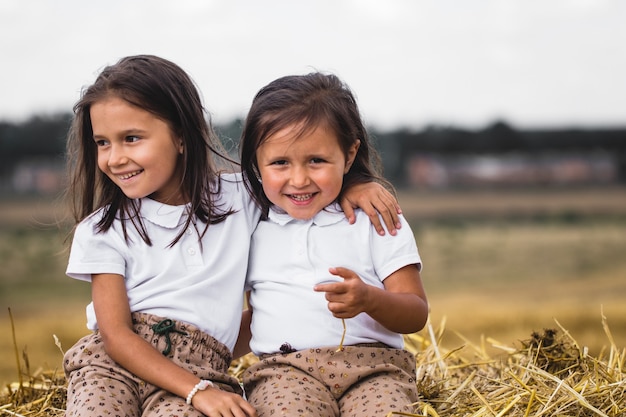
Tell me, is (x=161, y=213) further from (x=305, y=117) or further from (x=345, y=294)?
(x=345, y=294)

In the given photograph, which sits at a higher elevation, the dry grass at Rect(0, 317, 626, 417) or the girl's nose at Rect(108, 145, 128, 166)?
the girl's nose at Rect(108, 145, 128, 166)

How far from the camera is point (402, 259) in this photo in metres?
2.83

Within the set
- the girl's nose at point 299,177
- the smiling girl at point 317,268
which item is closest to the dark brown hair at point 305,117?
the smiling girl at point 317,268

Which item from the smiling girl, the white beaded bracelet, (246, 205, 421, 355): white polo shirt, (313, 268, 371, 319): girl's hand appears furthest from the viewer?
(246, 205, 421, 355): white polo shirt

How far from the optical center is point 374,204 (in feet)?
9.58

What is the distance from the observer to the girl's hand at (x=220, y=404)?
2525 mm

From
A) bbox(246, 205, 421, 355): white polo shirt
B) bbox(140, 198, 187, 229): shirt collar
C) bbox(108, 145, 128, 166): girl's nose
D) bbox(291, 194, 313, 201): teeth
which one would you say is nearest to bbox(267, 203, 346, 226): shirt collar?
bbox(246, 205, 421, 355): white polo shirt

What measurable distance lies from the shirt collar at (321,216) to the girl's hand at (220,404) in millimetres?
677

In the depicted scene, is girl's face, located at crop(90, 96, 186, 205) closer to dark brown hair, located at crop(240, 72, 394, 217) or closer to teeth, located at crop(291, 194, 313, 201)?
dark brown hair, located at crop(240, 72, 394, 217)

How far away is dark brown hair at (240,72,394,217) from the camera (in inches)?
111

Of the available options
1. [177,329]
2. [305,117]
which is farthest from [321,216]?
[177,329]

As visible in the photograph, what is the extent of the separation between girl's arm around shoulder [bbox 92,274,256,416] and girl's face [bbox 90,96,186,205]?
1.09 ft

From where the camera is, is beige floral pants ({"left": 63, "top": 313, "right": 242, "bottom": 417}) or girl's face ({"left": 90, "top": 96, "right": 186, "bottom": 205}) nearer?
beige floral pants ({"left": 63, "top": 313, "right": 242, "bottom": 417})

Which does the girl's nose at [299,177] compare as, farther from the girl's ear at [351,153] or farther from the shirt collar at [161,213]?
the shirt collar at [161,213]
